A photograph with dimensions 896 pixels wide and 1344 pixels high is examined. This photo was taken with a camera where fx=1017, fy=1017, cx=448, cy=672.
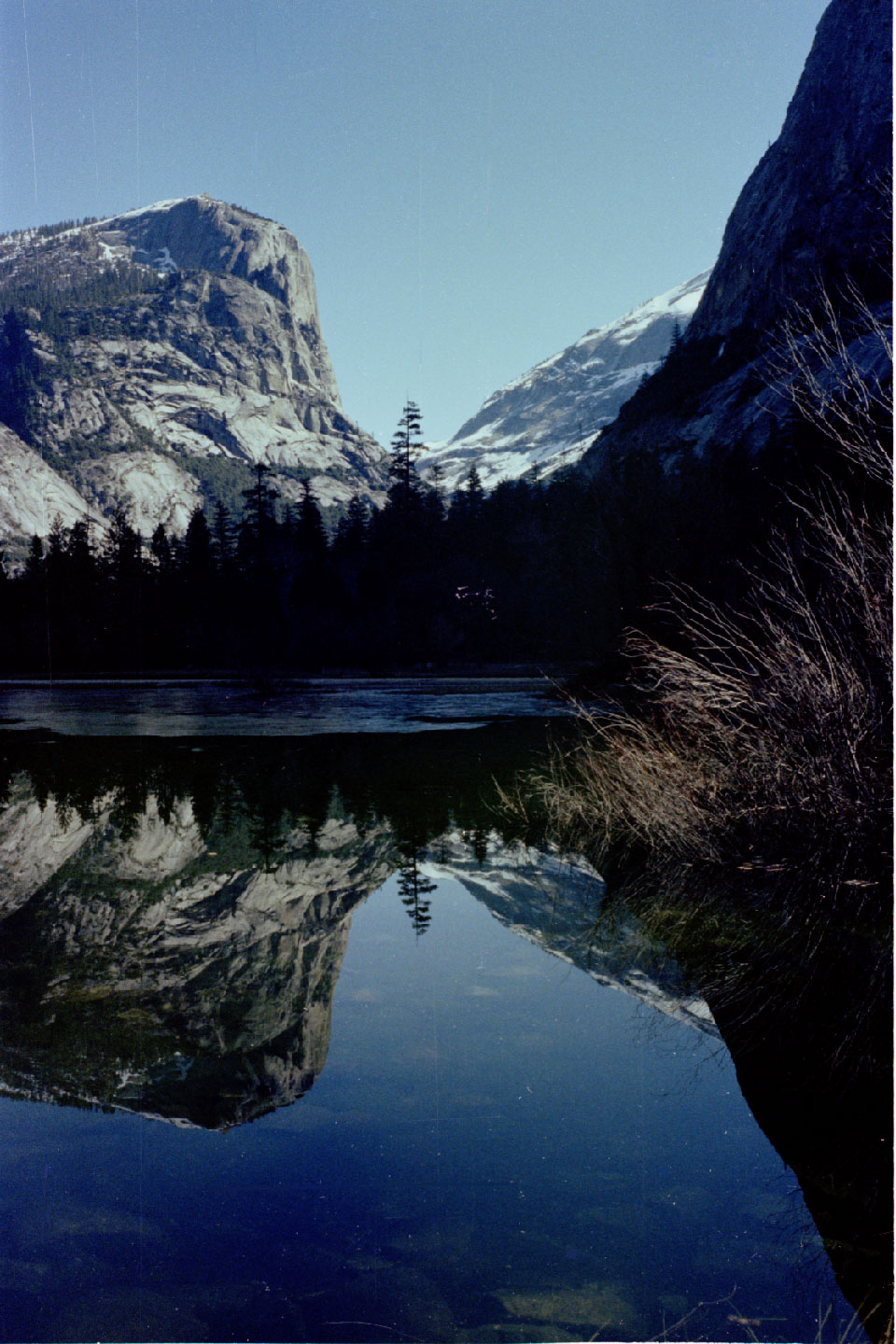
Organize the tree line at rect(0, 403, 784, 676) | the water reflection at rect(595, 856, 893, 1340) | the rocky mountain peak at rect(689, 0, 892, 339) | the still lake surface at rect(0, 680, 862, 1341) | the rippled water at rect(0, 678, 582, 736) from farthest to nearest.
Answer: the tree line at rect(0, 403, 784, 676) < the rocky mountain peak at rect(689, 0, 892, 339) < the rippled water at rect(0, 678, 582, 736) < the water reflection at rect(595, 856, 893, 1340) < the still lake surface at rect(0, 680, 862, 1341)

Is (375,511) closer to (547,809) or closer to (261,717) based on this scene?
(261,717)

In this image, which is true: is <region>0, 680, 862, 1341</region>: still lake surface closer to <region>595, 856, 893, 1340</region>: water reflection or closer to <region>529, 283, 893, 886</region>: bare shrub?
<region>595, 856, 893, 1340</region>: water reflection

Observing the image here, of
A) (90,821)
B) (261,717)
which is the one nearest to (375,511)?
(261,717)

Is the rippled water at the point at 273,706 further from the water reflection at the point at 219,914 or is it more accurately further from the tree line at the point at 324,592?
the tree line at the point at 324,592

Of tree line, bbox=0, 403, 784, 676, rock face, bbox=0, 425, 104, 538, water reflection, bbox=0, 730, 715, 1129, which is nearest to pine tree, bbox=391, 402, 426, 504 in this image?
tree line, bbox=0, 403, 784, 676

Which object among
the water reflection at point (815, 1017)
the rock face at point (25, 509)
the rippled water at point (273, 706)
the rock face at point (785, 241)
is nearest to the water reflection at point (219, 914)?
the water reflection at point (815, 1017)

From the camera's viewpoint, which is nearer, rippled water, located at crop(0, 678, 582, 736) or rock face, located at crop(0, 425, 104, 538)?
rippled water, located at crop(0, 678, 582, 736)

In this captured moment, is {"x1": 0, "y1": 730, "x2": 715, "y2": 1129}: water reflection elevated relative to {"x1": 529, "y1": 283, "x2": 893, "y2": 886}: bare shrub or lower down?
lower down
